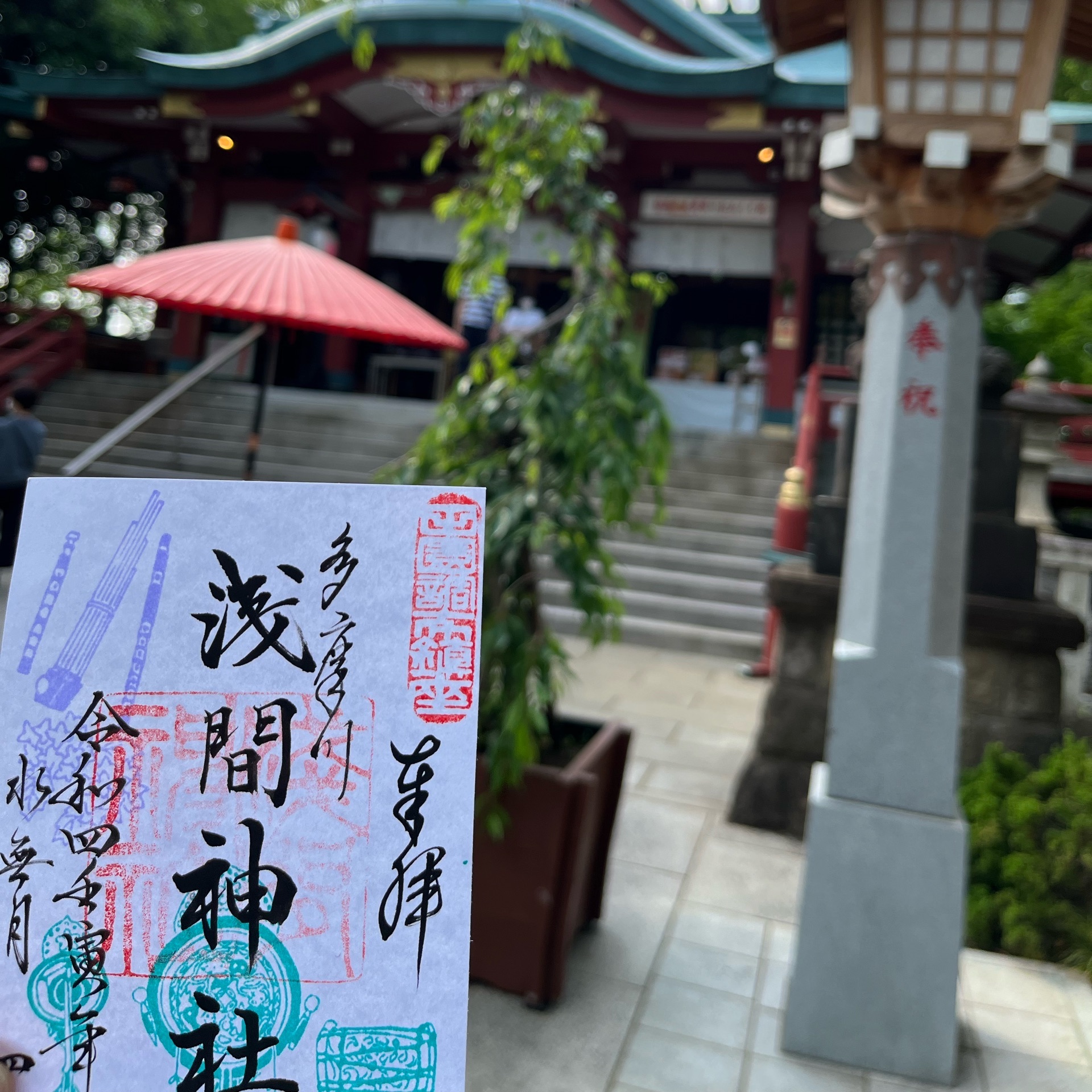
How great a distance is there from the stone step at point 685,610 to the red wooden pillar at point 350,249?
667 cm

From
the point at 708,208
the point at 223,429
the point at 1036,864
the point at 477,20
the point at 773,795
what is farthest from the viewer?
the point at 708,208

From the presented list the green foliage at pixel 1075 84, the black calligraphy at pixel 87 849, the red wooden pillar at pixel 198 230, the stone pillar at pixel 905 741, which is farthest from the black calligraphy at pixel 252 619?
the green foliage at pixel 1075 84

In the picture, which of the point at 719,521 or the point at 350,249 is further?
the point at 350,249

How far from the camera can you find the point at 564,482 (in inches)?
92.4

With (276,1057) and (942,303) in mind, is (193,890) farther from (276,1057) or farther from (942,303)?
(942,303)

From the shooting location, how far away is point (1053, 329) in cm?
995

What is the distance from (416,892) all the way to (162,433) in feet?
33.8

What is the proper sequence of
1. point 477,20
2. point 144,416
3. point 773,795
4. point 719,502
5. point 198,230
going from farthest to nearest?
point 198,230
point 477,20
point 719,502
point 144,416
point 773,795

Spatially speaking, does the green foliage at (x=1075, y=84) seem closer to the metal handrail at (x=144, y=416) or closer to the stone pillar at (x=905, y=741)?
the metal handrail at (x=144, y=416)

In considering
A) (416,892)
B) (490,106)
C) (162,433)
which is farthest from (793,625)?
(162,433)

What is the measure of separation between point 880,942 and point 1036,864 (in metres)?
1.14

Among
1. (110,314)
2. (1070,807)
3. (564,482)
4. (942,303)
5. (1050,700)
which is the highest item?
(110,314)

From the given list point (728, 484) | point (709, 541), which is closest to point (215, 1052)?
point (709, 541)

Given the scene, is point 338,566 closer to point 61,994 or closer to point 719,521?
point 61,994
